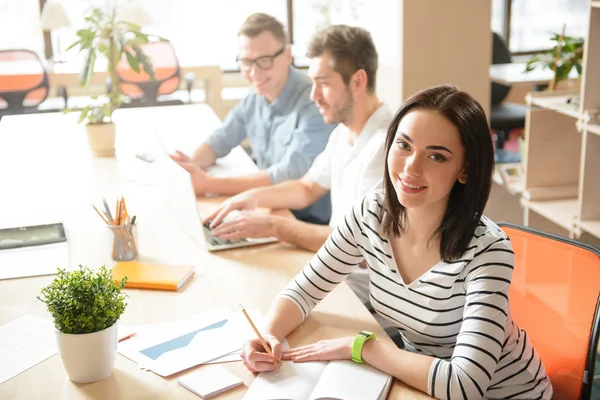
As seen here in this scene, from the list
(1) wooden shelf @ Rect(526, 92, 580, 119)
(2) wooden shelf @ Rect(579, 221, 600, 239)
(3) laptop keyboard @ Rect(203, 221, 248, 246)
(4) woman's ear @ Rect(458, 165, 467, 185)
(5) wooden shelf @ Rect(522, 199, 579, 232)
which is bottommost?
(5) wooden shelf @ Rect(522, 199, 579, 232)

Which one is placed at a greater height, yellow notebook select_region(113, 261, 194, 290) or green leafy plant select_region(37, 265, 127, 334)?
green leafy plant select_region(37, 265, 127, 334)

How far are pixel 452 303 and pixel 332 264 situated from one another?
11.3 inches

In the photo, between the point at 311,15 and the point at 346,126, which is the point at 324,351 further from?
the point at 311,15

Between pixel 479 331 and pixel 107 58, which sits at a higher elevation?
pixel 107 58

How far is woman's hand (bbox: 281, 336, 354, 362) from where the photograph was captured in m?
1.34

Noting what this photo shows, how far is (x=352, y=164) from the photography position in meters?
2.14

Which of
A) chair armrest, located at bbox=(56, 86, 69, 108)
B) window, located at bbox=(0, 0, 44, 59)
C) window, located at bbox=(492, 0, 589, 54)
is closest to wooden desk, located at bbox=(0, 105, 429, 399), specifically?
chair armrest, located at bbox=(56, 86, 69, 108)

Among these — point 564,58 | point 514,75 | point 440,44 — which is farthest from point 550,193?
point 514,75

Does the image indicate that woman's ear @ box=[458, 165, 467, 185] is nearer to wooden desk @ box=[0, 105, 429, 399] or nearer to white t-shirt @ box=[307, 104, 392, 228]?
wooden desk @ box=[0, 105, 429, 399]

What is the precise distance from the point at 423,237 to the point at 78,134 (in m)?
2.27

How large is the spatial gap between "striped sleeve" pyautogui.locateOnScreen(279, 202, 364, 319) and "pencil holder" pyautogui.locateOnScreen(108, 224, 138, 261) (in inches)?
19.7

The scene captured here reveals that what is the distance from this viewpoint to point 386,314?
60.6 inches

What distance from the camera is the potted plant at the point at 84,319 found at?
1.24 m

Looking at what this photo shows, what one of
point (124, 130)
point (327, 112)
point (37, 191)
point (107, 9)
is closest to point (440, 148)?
point (327, 112)
